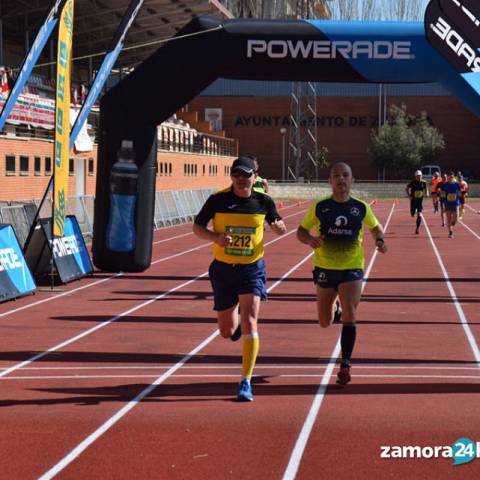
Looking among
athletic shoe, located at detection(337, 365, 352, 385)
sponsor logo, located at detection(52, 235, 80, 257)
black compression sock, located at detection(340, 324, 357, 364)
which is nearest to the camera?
athletic shoe, located at detection(337, 365, 352, 385)

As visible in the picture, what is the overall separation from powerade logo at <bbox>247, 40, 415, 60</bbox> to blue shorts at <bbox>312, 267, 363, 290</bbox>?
26.9ft

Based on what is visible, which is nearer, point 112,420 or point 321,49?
point 112,420

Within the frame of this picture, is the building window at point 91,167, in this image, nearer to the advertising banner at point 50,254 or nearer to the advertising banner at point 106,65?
the advertising banner at point 106,65

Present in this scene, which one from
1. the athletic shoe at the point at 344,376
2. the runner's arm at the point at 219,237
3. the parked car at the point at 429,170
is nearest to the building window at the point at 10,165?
the runner's arm at the point at 219,237

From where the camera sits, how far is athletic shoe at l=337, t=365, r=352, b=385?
938 cm

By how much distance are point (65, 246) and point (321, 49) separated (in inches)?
224

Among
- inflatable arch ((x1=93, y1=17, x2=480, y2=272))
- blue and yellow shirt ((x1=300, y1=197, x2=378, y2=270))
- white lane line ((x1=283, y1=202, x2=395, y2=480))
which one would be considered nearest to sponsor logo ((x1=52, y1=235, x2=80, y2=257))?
inflatable arch ((x1=93, y1=17, x2=480, y2=272))

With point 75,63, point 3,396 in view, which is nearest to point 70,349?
point 3,396

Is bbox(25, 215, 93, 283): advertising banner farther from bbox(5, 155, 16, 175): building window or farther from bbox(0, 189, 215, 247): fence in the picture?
bbox(5, 155, 16, 175): building window

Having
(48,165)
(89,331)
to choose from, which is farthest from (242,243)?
(48,165)

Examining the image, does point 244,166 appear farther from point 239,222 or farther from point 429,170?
point 429,170

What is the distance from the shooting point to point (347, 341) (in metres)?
9.61

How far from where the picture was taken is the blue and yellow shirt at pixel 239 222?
913 cm

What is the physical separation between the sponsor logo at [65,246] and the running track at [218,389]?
110 centimetres
